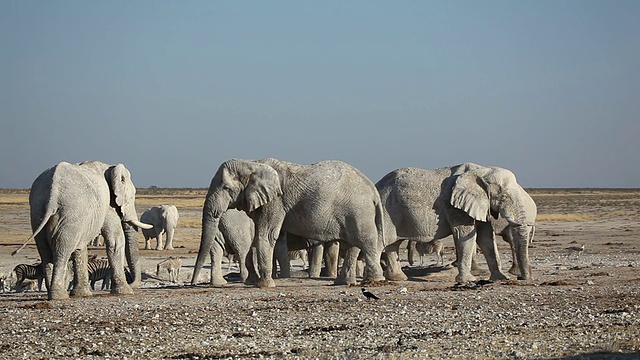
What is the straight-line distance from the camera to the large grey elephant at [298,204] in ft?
69.9

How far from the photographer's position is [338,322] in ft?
48.1

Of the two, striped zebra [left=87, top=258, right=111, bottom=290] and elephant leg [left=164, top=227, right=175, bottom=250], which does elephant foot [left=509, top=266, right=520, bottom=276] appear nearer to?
striped zebra [left=87, top=258, right=111, bottom=290]

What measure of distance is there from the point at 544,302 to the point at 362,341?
17.3ft

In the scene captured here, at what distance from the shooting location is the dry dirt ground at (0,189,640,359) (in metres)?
11.9

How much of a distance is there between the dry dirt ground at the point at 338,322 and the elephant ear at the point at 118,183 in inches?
66.9

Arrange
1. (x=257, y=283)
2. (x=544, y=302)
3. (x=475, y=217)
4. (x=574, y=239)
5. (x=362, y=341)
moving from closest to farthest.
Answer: (x=362, y=341)
(x=544, y=302)
(x=257, y=283)
(x=475, y=217)
(x=574, y=239)

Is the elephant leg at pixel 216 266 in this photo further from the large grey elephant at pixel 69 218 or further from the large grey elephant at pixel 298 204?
the large grey elephant at pixel 69 218

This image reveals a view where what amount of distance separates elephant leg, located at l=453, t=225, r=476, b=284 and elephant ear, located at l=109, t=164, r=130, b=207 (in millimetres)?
7110

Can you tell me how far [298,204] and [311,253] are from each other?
2889 millimetres

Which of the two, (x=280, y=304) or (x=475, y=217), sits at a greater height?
(x=475, y=217)

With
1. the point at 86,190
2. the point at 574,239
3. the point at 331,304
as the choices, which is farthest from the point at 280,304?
the point at 574,239

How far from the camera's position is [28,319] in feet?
51.6

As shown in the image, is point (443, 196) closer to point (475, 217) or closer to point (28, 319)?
point (475, 217)

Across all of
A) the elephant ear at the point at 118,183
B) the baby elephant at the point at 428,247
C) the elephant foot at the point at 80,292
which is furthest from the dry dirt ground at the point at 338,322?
the baby elephant at the point at 428,247
